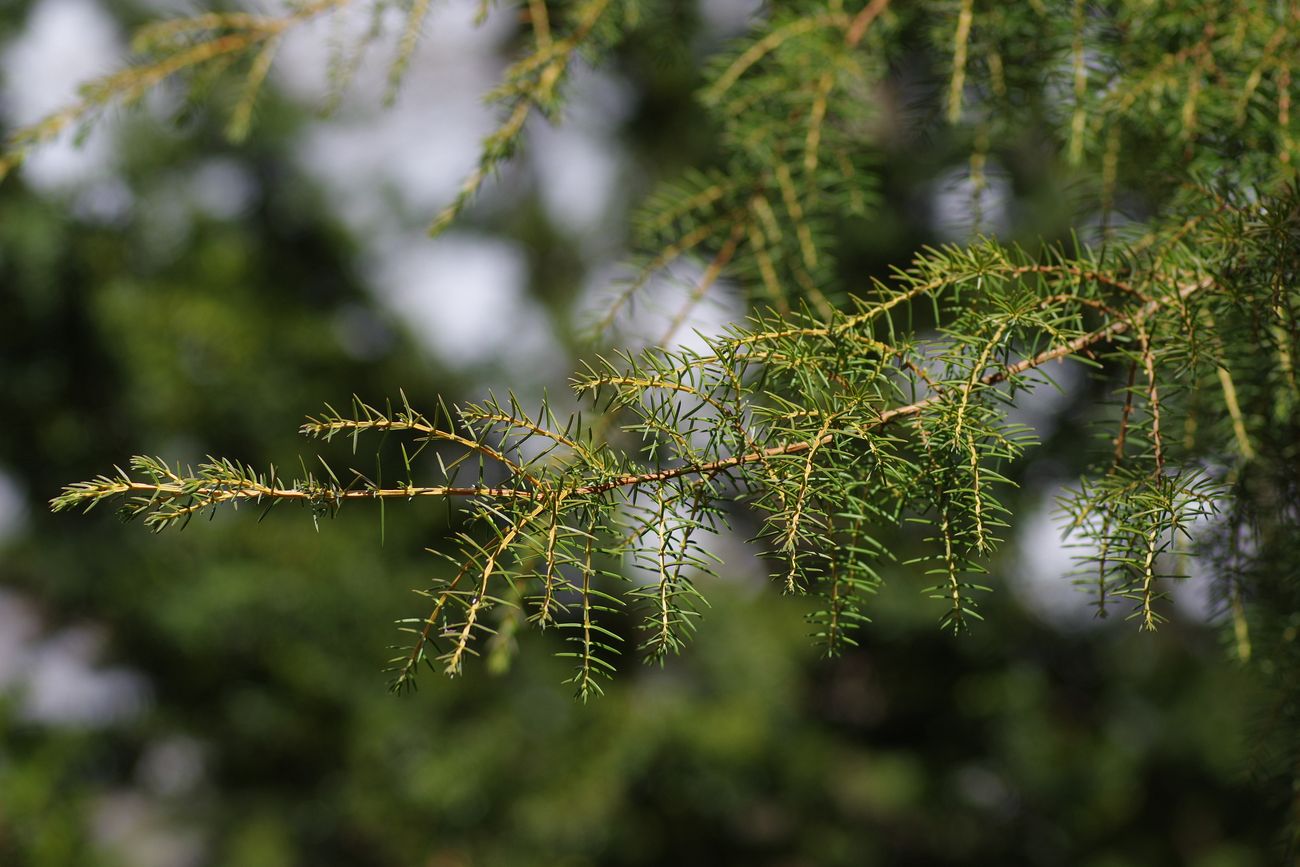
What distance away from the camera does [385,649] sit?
1.63 metres

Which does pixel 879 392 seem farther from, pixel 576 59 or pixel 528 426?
pixel 576 59

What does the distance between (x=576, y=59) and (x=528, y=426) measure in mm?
358

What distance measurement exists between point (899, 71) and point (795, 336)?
0.39 m

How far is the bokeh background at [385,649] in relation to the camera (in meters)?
1.81

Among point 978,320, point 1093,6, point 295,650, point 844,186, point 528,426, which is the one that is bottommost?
point 295,650

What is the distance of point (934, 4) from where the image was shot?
22.7 inches

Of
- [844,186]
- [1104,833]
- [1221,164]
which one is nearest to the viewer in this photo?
[1221,164]

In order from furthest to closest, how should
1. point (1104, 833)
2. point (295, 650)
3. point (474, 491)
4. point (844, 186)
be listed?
point (1104, 833), point (295, 650), point (844, 186), point (474, 491)

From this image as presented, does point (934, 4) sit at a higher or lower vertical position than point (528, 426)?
higher

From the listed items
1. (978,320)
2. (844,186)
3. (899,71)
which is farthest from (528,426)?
(899,71)

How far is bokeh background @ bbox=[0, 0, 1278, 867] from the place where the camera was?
5.93ft

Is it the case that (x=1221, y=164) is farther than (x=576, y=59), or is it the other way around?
(x=576, y=59)

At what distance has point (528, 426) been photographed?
334mm

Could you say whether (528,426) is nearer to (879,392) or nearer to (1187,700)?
(879,392)
